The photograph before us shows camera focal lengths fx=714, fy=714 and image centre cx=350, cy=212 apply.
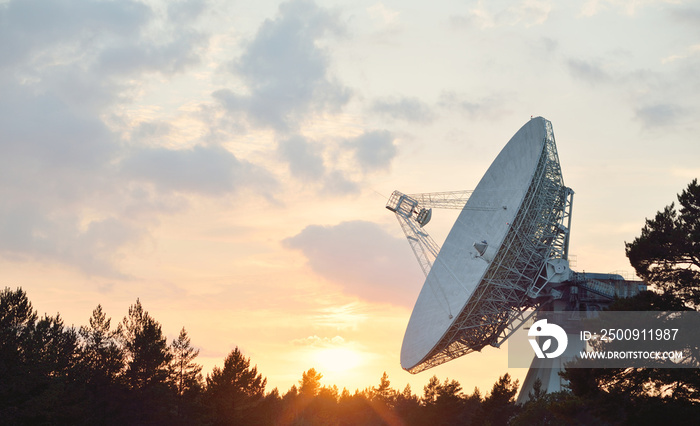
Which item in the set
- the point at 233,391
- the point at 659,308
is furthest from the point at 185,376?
the point at 659,308

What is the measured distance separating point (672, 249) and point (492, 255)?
440 inches

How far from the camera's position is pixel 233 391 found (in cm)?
5841

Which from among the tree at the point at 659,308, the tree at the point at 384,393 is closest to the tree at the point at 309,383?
the tree at the point at 384,393

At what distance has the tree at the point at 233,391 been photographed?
5697 centimetres

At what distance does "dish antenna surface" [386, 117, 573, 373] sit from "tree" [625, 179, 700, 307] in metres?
8.46

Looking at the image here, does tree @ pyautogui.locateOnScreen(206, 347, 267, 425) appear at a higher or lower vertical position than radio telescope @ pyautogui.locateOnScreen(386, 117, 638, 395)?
lower

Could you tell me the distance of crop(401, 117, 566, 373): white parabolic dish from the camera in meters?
41.9

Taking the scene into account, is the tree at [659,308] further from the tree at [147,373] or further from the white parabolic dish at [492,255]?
the tree at [147,373]

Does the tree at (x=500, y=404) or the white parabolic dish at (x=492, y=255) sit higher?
the white parabolic dish at (x=492, y=255)

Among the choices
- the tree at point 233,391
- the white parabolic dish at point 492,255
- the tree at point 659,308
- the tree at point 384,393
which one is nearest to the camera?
the tree at point 659,308

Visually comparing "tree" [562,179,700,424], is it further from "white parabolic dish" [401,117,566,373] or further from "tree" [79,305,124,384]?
"tree" [79,305,124,384]

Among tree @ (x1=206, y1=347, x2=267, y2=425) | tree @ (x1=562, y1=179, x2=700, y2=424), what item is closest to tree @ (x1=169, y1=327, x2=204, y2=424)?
tree @ (x1=206, y1=347, x2=267, y2=425)

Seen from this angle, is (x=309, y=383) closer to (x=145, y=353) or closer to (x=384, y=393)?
(x=384, y=393)

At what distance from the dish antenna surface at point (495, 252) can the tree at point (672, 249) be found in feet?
A: 27.8
